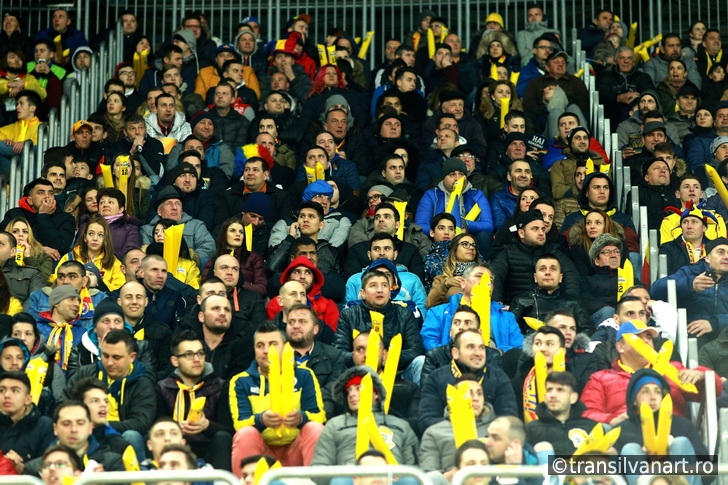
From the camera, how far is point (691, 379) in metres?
11.4

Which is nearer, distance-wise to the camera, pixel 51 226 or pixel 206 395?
pixel 206 395

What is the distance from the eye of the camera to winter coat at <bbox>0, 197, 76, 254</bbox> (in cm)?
1484

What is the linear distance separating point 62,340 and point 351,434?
2.99m

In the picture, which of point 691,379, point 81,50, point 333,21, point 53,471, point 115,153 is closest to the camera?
point 53,471

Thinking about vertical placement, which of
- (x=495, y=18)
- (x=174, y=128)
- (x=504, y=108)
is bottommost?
(x=174, y=128)

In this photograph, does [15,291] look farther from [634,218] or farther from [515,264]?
[634,218]

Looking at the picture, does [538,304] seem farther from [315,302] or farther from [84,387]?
[84,387]

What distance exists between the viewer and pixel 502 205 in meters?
15.5

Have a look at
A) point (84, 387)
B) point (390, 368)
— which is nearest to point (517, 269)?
point (390, 368)

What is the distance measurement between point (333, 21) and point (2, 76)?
5299 millimetres

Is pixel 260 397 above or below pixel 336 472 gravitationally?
above

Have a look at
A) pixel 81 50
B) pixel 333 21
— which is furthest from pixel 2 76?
pixel 333 21

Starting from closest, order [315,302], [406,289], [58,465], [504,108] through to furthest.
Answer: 1. [58,465]
2. [315,302]
3. [406,289]
4. [504,108]

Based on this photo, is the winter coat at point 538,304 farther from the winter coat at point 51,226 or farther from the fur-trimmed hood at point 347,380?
the winter coat at point 51,226
